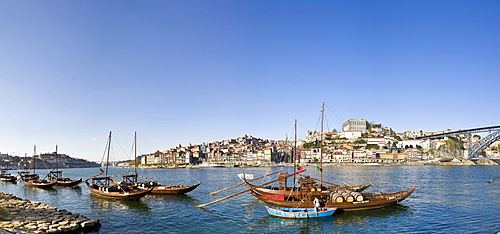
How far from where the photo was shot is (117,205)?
2373 cm

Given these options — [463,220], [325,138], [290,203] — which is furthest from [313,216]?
[325,138]

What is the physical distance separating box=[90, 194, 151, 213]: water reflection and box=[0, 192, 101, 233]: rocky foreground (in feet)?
13.0

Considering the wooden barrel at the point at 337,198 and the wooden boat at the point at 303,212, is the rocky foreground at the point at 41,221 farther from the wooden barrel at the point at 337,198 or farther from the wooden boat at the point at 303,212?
the wooden barrel at the point at 337,198

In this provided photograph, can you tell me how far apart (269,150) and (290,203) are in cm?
11356

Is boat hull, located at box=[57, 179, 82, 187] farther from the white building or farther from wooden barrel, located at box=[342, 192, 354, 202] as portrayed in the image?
the white building

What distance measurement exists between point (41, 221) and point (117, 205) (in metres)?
8.43

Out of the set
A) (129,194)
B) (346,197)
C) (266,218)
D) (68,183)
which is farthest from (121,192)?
(346,197)

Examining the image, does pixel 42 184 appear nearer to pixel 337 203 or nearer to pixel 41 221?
pixel 41 221

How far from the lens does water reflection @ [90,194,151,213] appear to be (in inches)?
867

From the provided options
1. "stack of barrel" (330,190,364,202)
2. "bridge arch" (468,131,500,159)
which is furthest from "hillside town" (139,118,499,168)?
"stack of barrel" (330,190,364,202)

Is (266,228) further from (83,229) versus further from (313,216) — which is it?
(83,229)

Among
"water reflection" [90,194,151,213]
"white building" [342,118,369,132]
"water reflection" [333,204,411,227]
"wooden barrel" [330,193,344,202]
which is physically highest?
"white building" [342,118,369,132]

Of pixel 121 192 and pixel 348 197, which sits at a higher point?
pixel 348 197

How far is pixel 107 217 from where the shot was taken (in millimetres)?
19250
